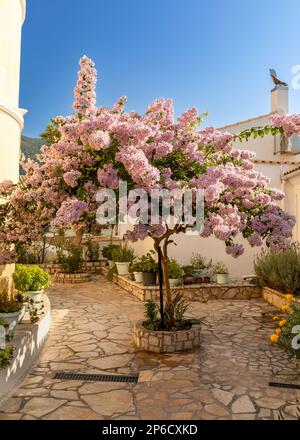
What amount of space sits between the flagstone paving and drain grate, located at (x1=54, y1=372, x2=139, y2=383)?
0.41ft

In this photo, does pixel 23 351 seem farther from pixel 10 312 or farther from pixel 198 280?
pixel 198 280

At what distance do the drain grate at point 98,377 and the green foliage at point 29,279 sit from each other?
2881mm

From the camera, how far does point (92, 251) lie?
18828 mm

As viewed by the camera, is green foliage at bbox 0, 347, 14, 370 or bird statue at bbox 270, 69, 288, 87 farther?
bird statue at bbox 270, 69, 288, 87

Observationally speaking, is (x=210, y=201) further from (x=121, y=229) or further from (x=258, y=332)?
(x=121, y=229)

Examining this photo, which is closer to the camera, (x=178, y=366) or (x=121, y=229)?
(x=178, y=366)

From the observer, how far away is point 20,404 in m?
4.82

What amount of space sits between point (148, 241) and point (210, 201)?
9876 millimetres

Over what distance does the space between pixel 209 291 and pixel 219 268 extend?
1275 millimetres

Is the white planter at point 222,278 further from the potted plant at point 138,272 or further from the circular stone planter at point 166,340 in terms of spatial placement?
the circular stone planter at point 166,340

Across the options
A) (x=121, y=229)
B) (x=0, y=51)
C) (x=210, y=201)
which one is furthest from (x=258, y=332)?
(x=121, y=229)

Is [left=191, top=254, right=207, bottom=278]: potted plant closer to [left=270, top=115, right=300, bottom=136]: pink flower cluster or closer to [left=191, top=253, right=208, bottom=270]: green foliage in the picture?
[left=191, top=253, right=208, bottom=270]: green foliage

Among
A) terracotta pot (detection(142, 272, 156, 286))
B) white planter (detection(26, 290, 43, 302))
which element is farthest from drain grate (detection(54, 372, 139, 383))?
terracotta pot (detection(142, 272, 156, 286))

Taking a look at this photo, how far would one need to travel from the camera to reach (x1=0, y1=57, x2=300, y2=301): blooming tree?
565cm
